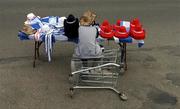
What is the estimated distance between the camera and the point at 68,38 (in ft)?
27.7

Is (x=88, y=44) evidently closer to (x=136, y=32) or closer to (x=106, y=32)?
(x=106, y=32)

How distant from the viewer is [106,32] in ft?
27.2

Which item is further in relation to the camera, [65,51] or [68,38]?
[65,51]

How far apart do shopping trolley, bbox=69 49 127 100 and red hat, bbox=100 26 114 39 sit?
1.25ft

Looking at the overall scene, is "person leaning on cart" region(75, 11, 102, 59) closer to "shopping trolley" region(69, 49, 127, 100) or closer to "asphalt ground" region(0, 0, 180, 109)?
"shopping trolley" region(69, 49, 127, 100)

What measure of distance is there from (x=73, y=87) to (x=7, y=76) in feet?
5.03

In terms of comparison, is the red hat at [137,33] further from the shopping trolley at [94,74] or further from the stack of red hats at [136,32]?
the shopping trolley at [94,74]

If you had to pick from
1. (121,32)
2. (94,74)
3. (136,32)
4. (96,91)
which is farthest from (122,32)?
(96,91)

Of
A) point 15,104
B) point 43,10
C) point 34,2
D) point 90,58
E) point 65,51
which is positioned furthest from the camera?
point 34,2

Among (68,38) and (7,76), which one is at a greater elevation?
(68,38)

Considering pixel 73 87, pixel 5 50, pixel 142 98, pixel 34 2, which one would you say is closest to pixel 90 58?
pixel 73 87

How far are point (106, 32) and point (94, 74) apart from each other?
2.96ft

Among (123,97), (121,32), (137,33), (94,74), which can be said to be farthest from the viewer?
(121,32)

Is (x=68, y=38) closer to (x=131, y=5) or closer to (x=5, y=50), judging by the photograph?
(x=5, y=50)
